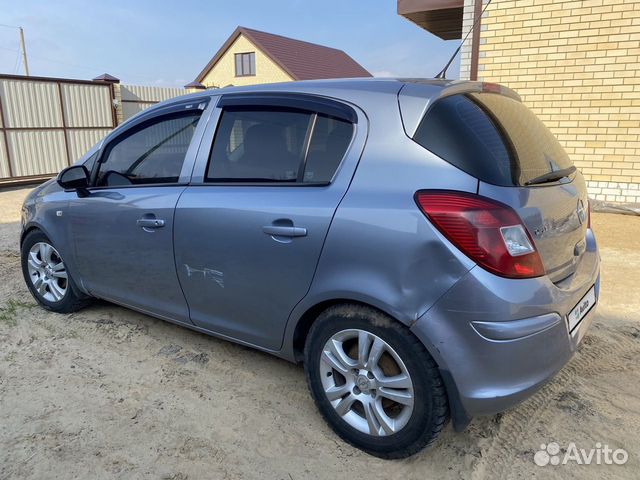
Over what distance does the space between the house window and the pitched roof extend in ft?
3.32

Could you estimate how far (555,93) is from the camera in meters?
7.32

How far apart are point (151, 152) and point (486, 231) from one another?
2.28 meters

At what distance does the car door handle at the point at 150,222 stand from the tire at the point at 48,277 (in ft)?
3.80

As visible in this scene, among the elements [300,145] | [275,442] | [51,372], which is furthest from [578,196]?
[51,372]

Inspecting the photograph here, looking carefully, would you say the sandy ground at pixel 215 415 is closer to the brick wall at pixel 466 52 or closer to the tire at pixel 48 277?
the tire at pixel 48 277

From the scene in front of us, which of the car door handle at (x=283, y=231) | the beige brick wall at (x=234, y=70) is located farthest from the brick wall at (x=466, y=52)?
the beige brick wall at (x=234, y=70)

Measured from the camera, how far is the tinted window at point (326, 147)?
242 cm

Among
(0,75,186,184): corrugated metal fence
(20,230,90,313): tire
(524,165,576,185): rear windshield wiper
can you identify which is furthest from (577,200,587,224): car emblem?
(0,75,186,184): corrugated metal fence

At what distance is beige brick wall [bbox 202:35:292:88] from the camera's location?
106 ft

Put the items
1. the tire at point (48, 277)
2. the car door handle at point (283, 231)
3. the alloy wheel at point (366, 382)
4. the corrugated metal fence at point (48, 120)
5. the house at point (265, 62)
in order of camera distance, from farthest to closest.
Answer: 1. the house at point (265, 62)
2. the corrugated metal fence at point (48, 120)
3. the tire at point (48, 277)
4. the car door handle at point (283, 231)
5. the alloy wheel at point (366, 382)

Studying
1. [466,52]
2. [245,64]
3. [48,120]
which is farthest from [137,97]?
[245,64]

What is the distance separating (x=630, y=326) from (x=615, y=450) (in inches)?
63.9

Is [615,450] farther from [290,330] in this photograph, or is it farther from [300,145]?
[300,145]

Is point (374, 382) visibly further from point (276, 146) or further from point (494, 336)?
point (276, 146)
